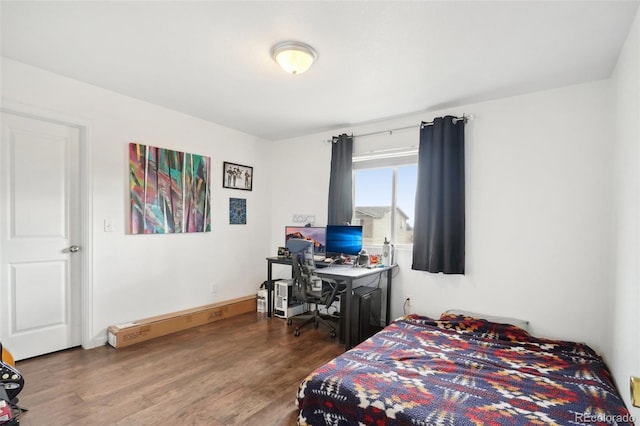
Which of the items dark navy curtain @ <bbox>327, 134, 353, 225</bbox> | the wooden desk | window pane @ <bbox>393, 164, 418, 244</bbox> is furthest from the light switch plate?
dark navy curtain @ <bbox>327, 134, 353, 225</bbox>

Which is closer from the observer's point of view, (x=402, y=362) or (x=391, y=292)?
(x=402, y=362)

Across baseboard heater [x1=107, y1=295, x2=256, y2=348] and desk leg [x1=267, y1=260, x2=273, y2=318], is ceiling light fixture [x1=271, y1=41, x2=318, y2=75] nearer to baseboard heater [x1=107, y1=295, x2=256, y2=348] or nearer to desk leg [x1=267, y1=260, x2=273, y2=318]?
desk leg [x1=267, y1=260, x2=273, y2=318]

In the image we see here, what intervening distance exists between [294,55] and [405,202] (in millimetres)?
2241

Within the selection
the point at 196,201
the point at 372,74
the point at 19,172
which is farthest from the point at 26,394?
the point at 372,74

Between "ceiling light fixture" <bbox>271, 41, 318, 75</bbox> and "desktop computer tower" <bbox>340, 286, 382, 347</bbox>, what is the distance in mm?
2154

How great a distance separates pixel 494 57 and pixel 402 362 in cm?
238

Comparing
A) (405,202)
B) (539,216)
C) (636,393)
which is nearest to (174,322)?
(405,202)

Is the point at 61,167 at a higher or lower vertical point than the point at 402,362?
higher

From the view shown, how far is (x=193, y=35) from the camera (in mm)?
2096

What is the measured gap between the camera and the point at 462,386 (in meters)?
1.83

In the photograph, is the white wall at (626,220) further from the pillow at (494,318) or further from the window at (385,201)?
the window at (385,201)

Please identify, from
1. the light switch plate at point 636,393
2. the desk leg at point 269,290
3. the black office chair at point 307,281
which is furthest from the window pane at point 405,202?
the light switch plate at point 636,393

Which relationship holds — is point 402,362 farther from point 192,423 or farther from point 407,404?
point 192,423

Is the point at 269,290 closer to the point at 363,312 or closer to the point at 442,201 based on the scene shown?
the point at 363,312
